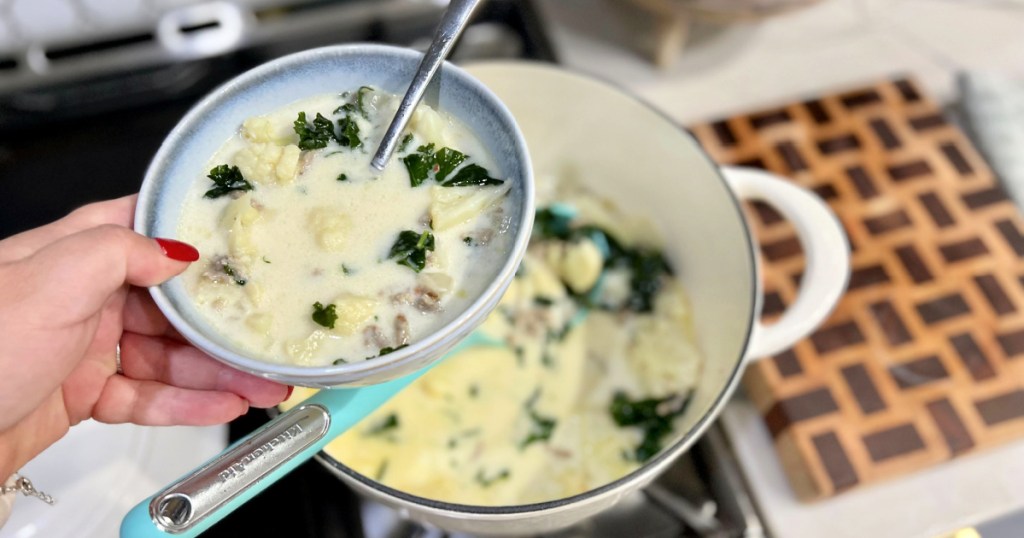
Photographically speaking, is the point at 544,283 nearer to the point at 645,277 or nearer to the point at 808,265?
the point at 645,277

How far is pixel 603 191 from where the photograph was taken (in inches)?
48.2

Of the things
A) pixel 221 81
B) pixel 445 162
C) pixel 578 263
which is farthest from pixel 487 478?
pixel 221 81

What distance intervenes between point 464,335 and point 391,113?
25cm

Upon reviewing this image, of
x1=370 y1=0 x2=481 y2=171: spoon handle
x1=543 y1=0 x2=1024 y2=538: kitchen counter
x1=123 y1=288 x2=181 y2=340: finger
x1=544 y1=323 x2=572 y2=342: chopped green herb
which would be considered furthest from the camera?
x1=543 y1=0 x2=1024 y2=538: kitchen counter

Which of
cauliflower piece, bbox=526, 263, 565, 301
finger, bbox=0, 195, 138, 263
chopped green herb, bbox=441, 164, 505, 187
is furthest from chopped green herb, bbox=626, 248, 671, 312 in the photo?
finger, bbox=0, 195, 138, 263

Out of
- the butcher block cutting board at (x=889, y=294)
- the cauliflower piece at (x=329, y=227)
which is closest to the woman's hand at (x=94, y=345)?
the cauliflower piece at (x=329, y=227)

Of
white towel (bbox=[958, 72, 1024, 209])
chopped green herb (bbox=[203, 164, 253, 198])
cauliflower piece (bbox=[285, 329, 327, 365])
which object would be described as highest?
white towel (bbox=[958, 72, 1024, 209])

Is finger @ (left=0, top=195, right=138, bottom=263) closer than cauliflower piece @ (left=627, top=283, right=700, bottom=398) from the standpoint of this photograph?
Yes

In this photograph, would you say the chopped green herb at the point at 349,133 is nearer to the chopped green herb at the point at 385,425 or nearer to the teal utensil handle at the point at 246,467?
the teal utensil handle at the point at 246,467

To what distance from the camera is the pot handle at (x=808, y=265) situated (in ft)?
2.99

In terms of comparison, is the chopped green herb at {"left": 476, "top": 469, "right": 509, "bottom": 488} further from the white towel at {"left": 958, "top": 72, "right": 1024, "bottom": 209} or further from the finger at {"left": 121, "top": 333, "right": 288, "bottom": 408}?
the white towel at {"left": 958, "top": 72, "right": 1024, "bottom": 209}

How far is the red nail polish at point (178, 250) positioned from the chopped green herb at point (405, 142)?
21cm

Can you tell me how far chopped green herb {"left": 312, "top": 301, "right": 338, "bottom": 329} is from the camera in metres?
0.66

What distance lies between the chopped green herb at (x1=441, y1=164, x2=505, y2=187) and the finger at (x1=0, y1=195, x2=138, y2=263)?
31 cm
